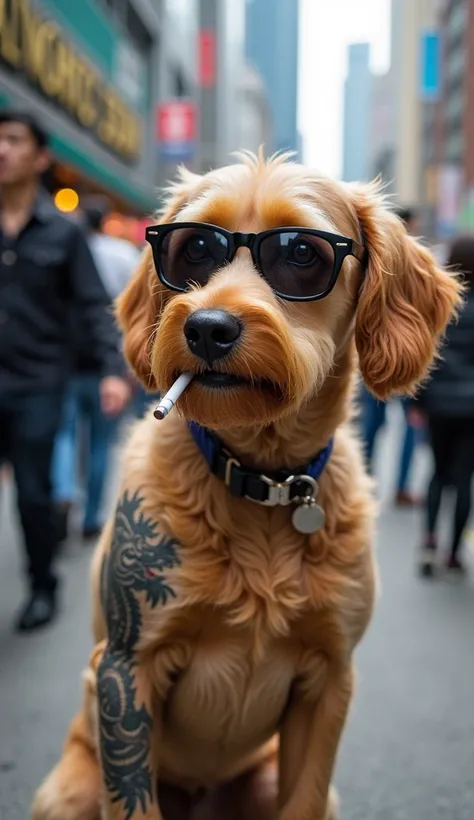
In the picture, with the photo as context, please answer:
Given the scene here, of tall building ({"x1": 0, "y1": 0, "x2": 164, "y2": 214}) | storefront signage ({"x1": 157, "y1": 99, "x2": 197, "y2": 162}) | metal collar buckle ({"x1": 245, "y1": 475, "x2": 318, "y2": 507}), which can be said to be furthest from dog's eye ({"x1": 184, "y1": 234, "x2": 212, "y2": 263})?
storefront signage ({"x1": 157, "y1": 99, "x2": 197, "y2": 162})

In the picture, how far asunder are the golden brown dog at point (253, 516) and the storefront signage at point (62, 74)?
8.36m

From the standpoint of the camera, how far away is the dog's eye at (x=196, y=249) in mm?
1821

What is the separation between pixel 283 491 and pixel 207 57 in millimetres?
37116

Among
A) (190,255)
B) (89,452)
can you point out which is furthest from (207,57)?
(190,255)

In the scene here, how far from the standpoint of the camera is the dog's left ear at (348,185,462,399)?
1.88 m

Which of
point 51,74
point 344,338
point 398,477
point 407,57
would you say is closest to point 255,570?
point 344,338

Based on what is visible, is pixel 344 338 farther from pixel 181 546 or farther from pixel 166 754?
pixel 166 754

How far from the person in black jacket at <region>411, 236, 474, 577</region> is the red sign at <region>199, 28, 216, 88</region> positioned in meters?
32.0

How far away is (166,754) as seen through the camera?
2.12m

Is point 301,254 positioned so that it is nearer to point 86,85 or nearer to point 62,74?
point 62,74

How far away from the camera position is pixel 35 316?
13.0ft

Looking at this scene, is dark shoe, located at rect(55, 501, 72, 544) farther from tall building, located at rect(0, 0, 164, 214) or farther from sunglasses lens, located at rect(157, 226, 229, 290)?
sunglasses lens, located at rect(157, 226, 229, 290)

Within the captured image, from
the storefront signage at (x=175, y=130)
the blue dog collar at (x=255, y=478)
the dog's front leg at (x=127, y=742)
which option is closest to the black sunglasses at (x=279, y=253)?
the blue dog collar at (x=255, y=478)

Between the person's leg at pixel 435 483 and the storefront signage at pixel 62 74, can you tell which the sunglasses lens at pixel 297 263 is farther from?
the storefront signage at pixel 62 74
